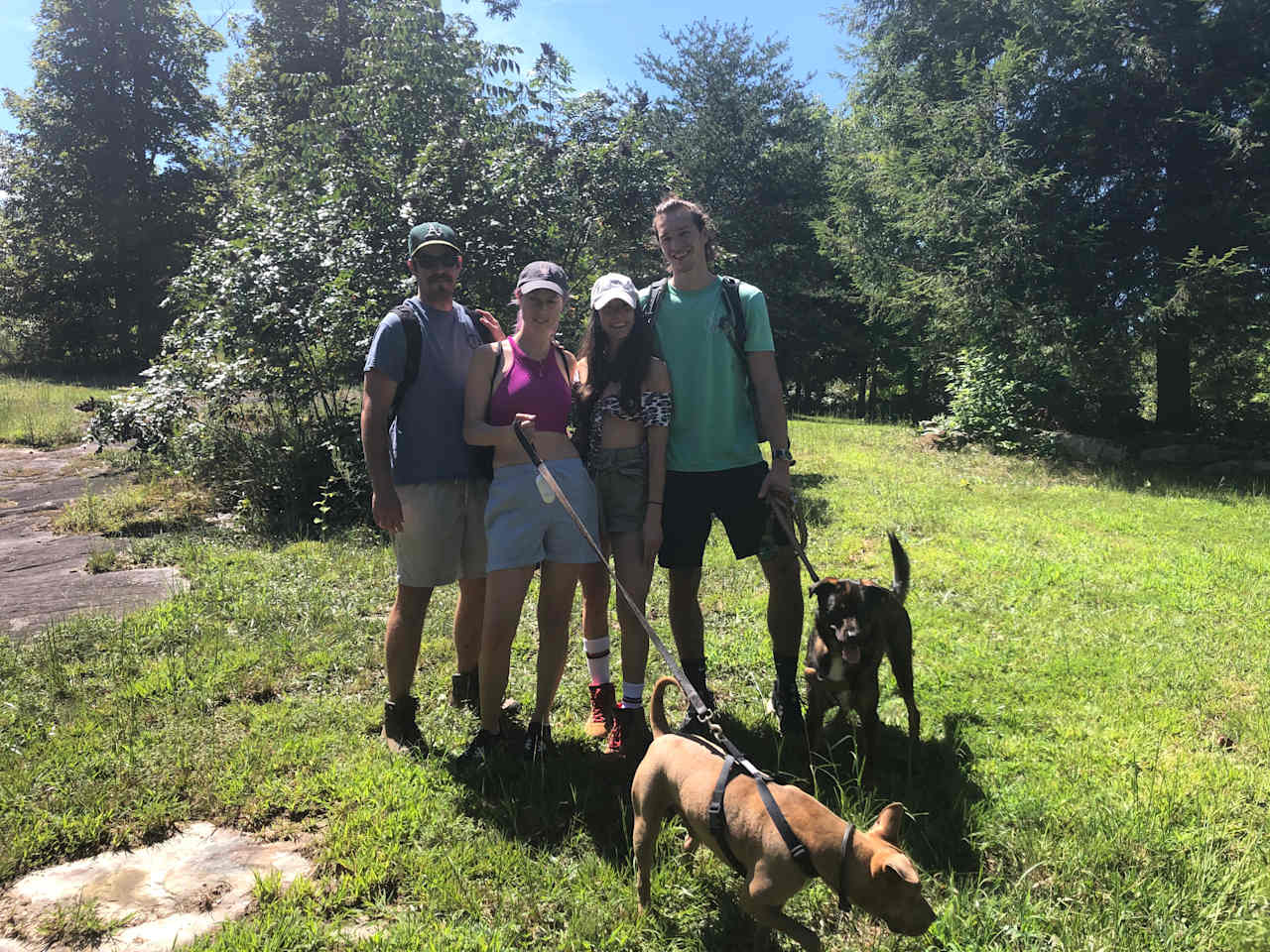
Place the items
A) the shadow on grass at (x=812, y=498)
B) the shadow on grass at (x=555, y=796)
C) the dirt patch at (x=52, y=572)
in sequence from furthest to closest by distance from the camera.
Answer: the shadow on grass at (x=812, y=498) → the dirt patch at (x=52, y=572) → the shadow on grass at (x=555, y=796)

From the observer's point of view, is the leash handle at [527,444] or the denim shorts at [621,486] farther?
the denim shorts at [621,486]

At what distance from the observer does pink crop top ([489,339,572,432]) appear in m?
2.92

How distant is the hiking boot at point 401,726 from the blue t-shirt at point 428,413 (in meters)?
0.99

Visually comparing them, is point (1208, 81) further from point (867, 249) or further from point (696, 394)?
point (696, 394)

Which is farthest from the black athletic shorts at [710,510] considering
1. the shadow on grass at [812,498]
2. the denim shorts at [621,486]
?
the shadow on grass at [812,498]

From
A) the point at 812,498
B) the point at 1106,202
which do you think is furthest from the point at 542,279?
the point at 1106,202

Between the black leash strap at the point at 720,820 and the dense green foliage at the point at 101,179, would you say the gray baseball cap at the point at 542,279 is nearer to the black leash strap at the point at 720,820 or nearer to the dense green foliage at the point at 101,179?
the black leash strap at the point at 720,820

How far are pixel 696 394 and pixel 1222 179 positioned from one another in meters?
11.4

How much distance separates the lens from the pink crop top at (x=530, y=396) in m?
2.92

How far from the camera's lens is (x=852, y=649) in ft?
8.71

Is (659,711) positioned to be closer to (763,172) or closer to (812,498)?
(812,498)

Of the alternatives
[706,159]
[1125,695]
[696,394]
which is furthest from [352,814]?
[706,159]

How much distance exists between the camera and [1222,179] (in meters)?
10.2

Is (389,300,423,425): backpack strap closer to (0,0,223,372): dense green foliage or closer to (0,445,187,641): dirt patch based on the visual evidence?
(0,445,187,641): dirt patch
